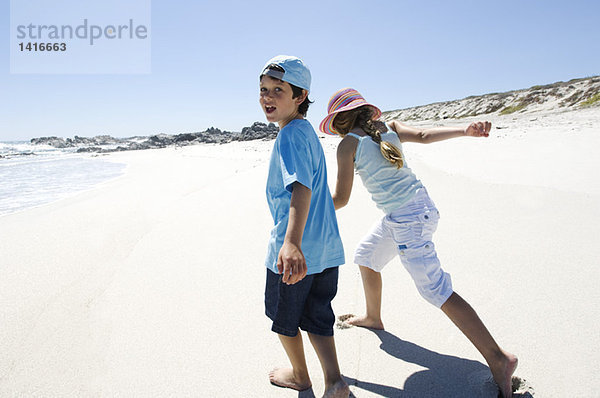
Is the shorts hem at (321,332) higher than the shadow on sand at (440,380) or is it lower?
higher

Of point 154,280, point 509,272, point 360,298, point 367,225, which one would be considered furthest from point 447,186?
point 154,280

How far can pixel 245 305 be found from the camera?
265 centimetres

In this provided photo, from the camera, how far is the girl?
169cm

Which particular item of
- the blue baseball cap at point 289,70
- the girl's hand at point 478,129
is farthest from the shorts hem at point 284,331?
the girl's hand at point 478,129

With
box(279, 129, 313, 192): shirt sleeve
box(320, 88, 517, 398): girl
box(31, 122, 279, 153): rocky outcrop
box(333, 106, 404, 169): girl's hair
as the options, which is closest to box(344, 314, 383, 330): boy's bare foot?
box(320, 88, 517, 398): girl

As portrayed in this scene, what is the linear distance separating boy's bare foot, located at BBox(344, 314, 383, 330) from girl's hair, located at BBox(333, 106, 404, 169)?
105 cm

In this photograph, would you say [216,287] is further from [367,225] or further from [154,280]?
[367,225]

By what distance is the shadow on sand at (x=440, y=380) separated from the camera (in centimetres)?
175

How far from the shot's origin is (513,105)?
36.6 m

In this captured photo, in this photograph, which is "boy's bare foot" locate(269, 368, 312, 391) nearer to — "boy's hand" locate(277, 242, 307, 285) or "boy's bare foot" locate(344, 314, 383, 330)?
"boy's bare foot" locate(344, 314, 383, 330)

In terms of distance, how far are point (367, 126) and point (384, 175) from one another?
296mm

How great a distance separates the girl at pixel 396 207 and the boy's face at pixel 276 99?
17.0 inches

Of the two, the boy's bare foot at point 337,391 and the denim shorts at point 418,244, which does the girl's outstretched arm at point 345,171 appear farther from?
the boy's bare foot at point 337,391

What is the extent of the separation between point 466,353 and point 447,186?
4.66 m
